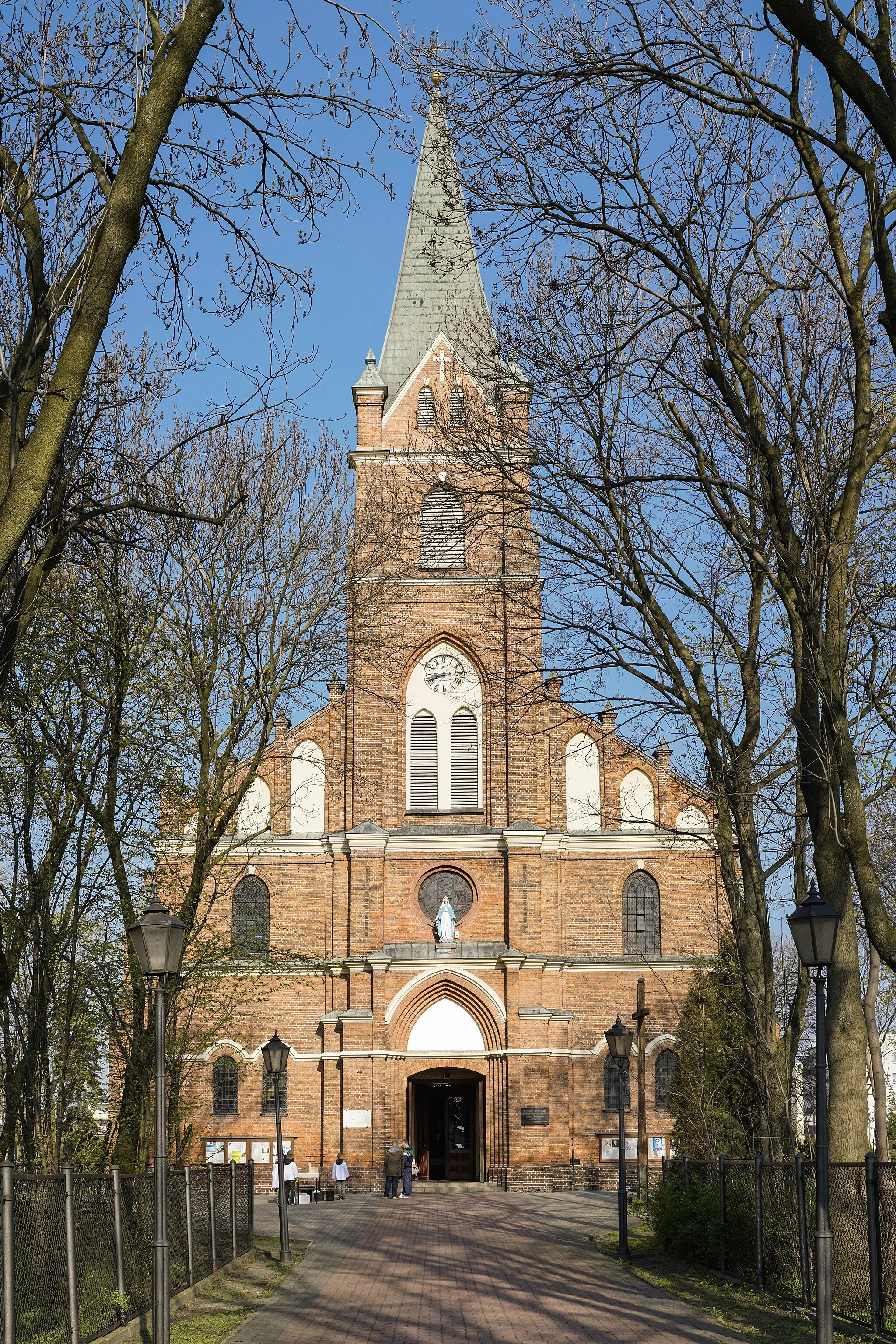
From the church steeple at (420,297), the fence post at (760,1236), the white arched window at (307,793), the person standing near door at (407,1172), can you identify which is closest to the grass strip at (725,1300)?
the fence post at (760,1236)

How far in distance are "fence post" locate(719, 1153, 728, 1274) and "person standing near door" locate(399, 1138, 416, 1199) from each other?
14133 millimetres

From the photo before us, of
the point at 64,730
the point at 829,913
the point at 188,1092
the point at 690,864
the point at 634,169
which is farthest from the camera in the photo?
the point at 690,864

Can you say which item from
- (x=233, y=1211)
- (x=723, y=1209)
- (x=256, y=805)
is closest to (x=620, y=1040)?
(x=723, y=1209)

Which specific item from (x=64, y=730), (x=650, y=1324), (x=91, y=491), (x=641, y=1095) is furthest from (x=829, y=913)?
(x=641, y=1095)

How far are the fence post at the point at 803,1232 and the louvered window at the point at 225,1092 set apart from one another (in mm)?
20961

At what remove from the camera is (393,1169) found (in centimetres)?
2953

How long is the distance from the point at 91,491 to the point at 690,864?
79.6ft

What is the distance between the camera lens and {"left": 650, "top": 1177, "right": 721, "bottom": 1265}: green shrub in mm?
16734

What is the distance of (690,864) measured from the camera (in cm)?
3425

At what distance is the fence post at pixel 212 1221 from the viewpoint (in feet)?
54.3

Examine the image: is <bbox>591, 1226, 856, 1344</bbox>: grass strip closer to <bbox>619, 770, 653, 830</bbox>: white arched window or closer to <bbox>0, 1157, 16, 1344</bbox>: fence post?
<bbox>0, 1157, 16, 1344</bbox>: fence post

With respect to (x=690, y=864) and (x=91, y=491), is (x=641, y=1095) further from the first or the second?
(x=91, y=491)

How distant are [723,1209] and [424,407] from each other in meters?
23.9

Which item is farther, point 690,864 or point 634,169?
point 690,864
